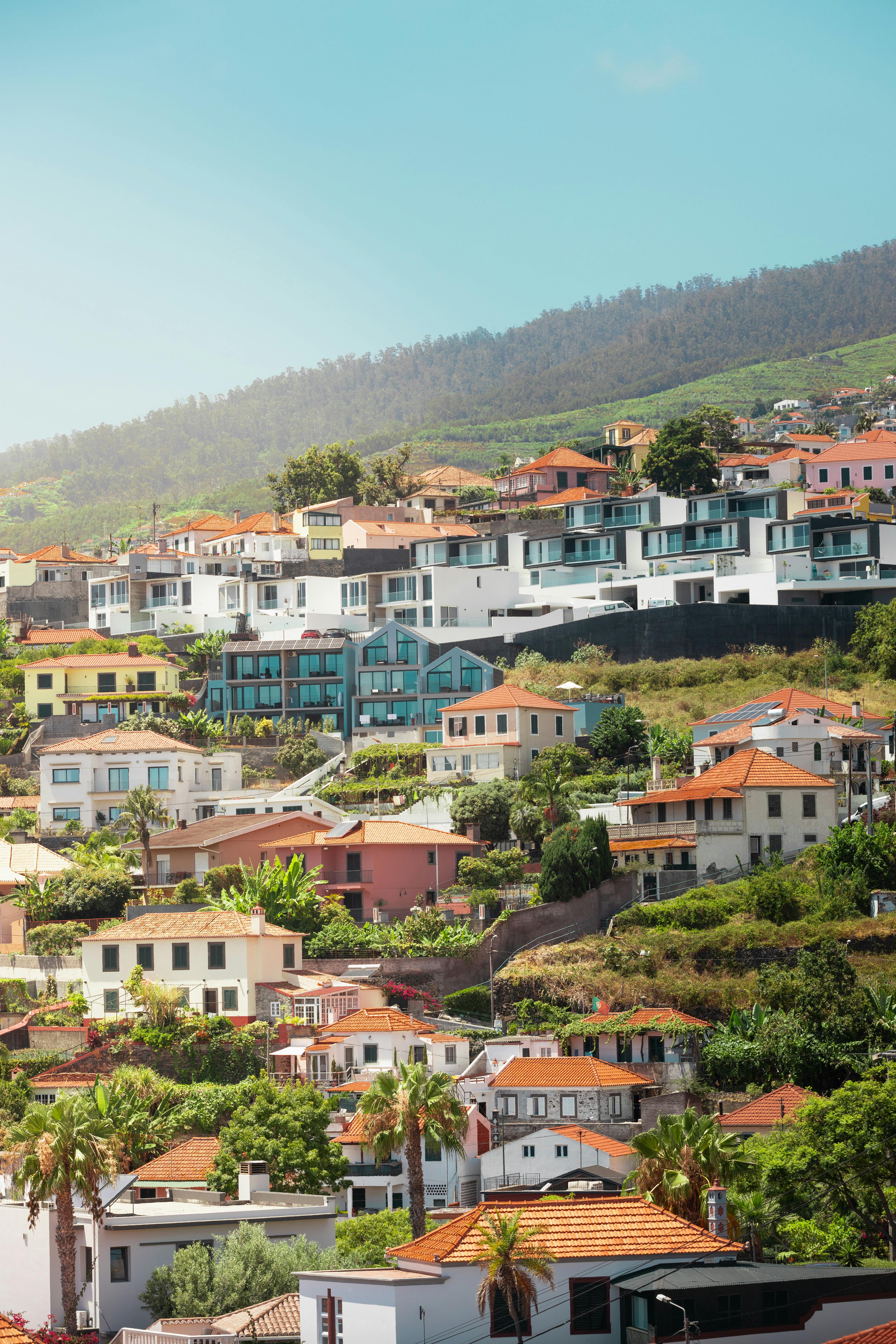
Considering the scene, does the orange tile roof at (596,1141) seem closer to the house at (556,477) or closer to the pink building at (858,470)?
the pink building at (858,470)

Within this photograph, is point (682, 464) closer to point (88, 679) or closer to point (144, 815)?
point (88, 679)

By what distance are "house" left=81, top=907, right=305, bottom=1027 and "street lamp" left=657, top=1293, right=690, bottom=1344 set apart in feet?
100.0

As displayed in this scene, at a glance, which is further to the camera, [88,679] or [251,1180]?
[88,679]

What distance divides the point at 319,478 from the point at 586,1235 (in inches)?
4198

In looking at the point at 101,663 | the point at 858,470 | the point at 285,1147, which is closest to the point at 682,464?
the point at 858,470

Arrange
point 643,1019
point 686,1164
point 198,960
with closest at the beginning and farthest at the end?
point 686,1164 < point 643,1019 < point 198,960

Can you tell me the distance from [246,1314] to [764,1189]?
1329 cm

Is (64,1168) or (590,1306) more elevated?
(64,1168)

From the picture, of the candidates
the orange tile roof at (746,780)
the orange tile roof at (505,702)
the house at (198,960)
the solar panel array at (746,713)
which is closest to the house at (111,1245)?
the house at (198,960)

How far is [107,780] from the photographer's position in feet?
278

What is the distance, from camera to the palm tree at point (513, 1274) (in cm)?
3250

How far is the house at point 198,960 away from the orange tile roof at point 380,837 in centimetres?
746

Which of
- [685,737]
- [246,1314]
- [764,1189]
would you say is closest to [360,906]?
[685,737]

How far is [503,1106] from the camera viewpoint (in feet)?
178
